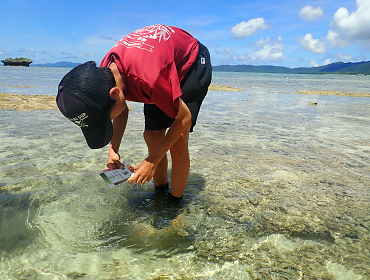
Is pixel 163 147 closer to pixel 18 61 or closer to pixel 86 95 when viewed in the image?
pixel 86 95

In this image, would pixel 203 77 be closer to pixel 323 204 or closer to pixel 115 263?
pixel 115 263

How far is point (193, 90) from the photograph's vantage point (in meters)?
2.27

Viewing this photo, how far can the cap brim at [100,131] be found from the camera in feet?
5.99

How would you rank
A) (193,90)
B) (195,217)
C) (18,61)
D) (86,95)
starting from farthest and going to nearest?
(18,61) → (195,217) → (193,90) → (86,95)

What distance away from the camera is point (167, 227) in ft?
7.66

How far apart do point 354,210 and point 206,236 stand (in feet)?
4.89

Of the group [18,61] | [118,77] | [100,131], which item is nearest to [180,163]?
[100,131]

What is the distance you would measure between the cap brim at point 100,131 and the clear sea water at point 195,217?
30.0 inches

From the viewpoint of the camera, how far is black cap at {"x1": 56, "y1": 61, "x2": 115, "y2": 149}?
1.69 metres

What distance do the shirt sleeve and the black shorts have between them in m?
0.44

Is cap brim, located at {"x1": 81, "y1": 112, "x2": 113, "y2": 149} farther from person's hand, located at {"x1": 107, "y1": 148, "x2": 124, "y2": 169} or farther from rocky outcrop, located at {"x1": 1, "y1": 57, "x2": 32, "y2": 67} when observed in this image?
rocky outcrop, located at {"x1": 1, "y1": 57, "x2": 32, "y2": 67}

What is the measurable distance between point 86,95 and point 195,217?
1411 millimetres

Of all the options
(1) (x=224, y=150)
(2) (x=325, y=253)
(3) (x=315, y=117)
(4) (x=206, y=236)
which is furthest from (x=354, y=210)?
(3) (x=315, y=117)

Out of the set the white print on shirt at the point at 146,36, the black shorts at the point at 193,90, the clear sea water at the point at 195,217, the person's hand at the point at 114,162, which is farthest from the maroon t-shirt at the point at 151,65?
the clear sea water at the point at 195,217
